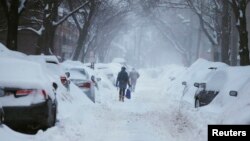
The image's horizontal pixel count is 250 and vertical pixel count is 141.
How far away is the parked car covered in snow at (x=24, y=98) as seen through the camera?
1034 centimetres

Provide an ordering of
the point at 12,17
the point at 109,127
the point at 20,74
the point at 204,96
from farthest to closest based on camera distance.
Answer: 1. the point at 12,17
2. the point at 204,96
3. the point at 109,127
4. the point at 20,74

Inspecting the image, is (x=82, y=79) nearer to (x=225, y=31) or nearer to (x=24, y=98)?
(x=24, y=98)

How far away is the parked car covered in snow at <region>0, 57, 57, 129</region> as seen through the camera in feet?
33.9

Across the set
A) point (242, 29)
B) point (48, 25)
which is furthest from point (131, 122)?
point (48, 25)

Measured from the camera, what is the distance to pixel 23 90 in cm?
1049

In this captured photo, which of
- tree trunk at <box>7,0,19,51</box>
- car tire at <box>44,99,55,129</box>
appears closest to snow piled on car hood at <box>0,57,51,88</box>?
car tire at <box>44,99,55,129</box>

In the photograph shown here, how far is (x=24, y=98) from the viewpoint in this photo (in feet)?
34.4

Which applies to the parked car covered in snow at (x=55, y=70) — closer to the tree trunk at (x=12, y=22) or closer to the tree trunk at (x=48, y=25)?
the tree trunk at (x=12, y=22)

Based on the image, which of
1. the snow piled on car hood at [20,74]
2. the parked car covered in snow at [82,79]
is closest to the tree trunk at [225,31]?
the parked car covered in snow at [82,79]

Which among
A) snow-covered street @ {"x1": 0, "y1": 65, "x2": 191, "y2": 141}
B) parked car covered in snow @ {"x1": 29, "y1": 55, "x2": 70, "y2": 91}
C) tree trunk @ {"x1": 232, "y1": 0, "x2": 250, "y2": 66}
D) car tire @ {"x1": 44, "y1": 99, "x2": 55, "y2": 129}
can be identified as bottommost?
snow-covered street @ {"x1": 0, "y1": 65, "x2": 191, "y2": 141}

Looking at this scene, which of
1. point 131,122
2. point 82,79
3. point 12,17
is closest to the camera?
point 131,122

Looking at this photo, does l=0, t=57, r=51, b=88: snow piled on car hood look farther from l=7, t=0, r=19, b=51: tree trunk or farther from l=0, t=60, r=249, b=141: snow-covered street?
l=7, t=0, r=19, b=51: tree trunk

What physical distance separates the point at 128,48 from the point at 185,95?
374 feet

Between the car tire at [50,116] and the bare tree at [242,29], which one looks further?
the bare tree at [242,29]
